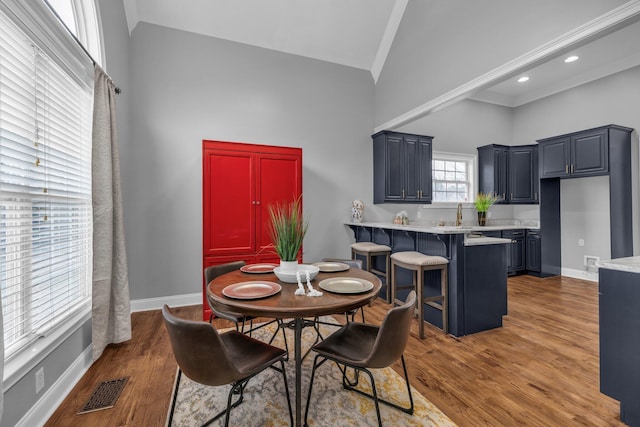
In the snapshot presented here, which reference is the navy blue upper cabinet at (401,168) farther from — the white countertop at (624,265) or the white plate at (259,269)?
the white countertop at (624,265)

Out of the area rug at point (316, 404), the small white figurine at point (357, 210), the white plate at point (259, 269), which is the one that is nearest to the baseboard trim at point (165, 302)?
the area rug at point (316, 404)

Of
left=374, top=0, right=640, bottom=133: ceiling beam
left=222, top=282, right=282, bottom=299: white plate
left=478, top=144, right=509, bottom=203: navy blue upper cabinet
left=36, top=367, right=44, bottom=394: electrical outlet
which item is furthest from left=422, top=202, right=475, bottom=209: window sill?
left=36, top=367, right=44, bottom=394: electrical outlet

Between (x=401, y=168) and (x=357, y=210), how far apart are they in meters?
0.98

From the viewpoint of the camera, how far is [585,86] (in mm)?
4859

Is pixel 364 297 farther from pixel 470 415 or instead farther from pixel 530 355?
pixel 530 355

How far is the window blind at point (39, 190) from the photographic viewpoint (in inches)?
60.4

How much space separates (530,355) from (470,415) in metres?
1.13

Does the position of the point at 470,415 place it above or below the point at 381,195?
below

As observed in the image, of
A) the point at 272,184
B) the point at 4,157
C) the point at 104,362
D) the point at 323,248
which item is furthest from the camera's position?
the point at 323,248

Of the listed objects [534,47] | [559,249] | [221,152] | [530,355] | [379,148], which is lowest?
[530,355]

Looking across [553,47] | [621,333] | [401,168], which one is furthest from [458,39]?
[621,333]

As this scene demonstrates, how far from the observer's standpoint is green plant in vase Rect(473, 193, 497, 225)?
17.3ft

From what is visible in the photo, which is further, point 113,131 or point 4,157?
point 113,131

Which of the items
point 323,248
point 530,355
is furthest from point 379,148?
point 530,355
